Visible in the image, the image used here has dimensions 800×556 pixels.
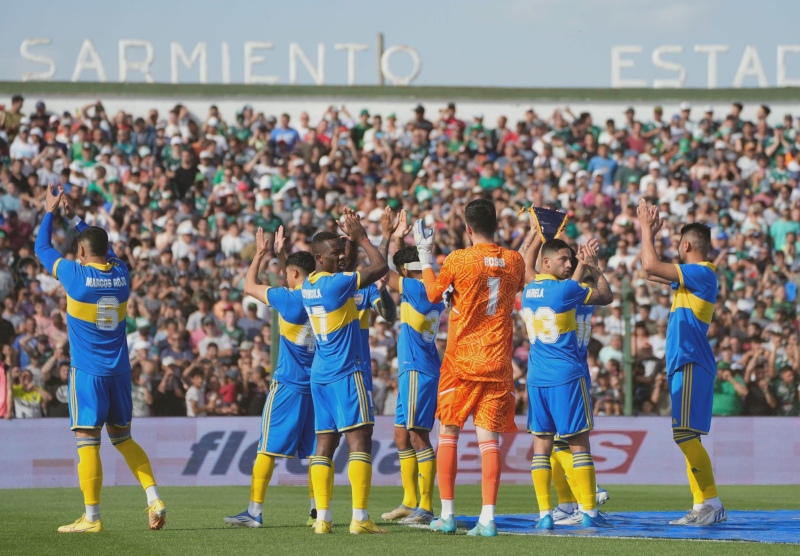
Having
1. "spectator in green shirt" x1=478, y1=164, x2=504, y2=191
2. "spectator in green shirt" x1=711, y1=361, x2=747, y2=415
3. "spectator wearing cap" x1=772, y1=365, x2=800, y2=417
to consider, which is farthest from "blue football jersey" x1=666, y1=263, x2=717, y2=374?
"spectator in green shirt" x1=478, y1=164, x2=504, y2=191

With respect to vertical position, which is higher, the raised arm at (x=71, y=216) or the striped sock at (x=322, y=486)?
the raised arm at (x=71, y=216)

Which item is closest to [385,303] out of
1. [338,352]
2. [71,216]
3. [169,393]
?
[338,352]

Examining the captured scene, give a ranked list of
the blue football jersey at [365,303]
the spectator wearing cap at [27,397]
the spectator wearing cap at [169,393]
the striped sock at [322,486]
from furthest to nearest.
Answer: the spectator wearing cap at [169,393] < the spectator wearing cap at [27,397] < the blue football jersey at [365,303] < the striped sock at [322,486]

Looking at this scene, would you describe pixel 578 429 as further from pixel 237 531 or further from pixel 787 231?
pixel 787 231

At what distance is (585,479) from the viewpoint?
9.98m

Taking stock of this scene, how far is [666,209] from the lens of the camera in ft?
75.8

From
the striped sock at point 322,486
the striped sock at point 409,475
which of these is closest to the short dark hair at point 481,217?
the striped sock at point 322,486

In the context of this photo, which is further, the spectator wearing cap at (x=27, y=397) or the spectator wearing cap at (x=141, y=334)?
the spectator wearing cap at (x=141, y=334)

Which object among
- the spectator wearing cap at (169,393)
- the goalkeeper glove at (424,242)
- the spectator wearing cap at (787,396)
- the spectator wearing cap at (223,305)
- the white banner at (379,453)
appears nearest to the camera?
the goalkeeper glove at (424,242)

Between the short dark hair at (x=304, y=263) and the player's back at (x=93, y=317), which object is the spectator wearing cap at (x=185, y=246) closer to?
the player's back at (x=93, y=317)

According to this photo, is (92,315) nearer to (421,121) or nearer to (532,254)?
(532,254)

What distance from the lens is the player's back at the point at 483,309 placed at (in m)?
9.55

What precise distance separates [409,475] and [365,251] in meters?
2.60

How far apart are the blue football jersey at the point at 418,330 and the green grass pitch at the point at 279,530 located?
5.01 ft
